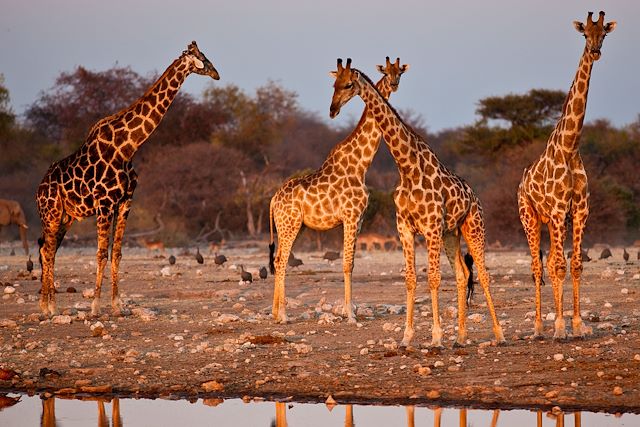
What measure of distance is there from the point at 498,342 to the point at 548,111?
32.0 m

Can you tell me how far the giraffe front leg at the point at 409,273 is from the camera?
10844mm

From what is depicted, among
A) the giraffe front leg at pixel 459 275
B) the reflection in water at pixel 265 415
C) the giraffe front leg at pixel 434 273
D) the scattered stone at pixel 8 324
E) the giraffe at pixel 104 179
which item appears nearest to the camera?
the reflection in water at pixel 265 415

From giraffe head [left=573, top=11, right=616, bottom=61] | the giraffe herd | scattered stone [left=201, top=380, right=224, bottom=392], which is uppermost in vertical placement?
giraffe head [left=573, top=11, right=616, bottom=61]

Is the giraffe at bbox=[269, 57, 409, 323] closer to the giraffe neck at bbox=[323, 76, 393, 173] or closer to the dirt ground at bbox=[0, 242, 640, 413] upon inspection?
the giraffe neck at bbox=[323, 76, 393, 173]

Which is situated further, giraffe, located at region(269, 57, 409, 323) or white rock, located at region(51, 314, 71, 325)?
giraffe, located at region(269, 57, 409, 323)

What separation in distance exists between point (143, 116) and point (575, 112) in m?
5.19

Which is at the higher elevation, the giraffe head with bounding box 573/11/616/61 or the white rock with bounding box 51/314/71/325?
the giraffe head with bounding box 573/11/616/61

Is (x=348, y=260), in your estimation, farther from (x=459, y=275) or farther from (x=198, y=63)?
(x=198, y=63)

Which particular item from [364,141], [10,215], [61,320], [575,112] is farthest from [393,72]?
[10,215]

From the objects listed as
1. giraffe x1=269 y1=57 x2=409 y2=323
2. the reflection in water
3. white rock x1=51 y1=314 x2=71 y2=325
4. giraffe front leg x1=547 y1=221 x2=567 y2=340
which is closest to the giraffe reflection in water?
the reflection in water

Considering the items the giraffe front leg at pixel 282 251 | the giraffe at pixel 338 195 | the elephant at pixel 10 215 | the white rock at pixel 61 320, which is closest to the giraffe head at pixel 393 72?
the giraffe at pixel 338 195

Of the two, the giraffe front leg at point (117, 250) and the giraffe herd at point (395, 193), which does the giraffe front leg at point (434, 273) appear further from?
the giraffe front leg at point (117, 250)

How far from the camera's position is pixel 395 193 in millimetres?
Answer: 11039

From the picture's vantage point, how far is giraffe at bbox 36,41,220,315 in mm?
13789
